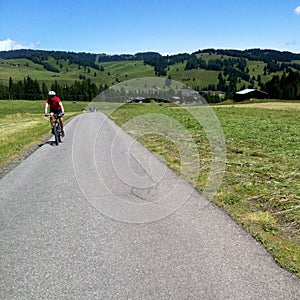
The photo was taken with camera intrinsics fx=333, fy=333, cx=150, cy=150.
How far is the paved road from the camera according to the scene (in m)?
3.62

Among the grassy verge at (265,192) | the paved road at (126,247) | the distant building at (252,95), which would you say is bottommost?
the paved road at (126,247)

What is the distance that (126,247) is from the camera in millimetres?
4633

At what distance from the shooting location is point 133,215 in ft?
19.5

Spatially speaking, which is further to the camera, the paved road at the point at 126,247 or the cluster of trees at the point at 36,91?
the cluster of trees at the point at 36,91

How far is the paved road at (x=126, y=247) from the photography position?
3615mm

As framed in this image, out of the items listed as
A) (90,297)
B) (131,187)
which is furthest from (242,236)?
(131,187)

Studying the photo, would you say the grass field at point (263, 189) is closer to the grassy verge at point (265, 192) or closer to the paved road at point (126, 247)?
the grassy verge at point (265, 192)

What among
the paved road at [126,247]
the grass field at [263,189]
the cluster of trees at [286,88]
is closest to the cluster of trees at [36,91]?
→ the cluster of trees at [286,88]

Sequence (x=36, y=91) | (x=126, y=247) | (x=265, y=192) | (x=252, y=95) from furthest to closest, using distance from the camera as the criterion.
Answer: (x=36, y=91), (x=252, y=95), (x=265, y=192), (x=126, y=247)

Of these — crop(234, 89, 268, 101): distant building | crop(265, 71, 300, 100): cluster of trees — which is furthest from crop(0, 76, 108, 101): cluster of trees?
crop(265, 71, 300, 100): cluster of trees

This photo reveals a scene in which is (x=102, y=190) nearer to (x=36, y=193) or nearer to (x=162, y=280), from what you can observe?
(x=36, y=193)

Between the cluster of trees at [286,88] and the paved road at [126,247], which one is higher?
the cluster of trees at [286,88]

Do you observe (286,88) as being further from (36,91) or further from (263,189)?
(263,189)

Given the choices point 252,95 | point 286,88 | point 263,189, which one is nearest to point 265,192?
point 263,189
